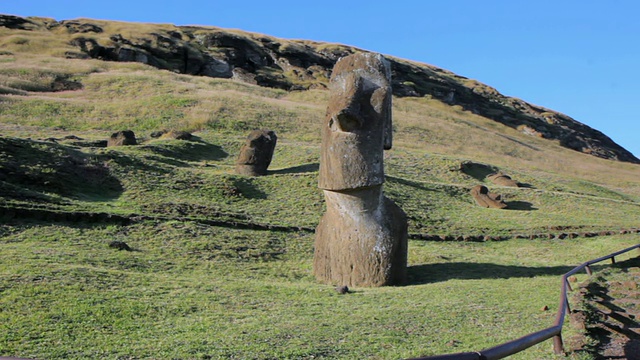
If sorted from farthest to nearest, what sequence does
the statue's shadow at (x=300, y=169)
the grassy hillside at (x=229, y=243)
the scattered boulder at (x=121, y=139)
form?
the scattered boulder at (x=121, y=139)
the statue's shadow at (x=300, y=169)
the grassy hillside at (x=229, y=243)

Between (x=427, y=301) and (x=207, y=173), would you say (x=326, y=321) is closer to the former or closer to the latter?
(x=427, y=301)

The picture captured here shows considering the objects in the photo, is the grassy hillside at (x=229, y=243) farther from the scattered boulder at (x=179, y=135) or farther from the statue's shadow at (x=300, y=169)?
the scattered boulder at (x=179, y=135)

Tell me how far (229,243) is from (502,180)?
64.2 ft

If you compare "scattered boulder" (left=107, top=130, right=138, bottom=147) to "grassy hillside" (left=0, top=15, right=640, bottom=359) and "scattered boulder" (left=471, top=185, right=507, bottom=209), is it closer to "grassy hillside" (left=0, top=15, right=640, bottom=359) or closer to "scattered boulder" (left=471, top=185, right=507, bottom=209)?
"grassy hillside" (left=0, top=15, right=640, bottom=359)

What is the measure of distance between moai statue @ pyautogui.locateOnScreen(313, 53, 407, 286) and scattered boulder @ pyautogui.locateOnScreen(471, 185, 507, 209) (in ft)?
44.6

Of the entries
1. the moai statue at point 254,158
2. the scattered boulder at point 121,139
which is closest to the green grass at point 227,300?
the moai statue at point 254,158

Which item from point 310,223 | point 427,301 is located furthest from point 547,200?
point 427,301

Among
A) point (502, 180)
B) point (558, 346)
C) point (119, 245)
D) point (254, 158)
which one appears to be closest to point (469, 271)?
point (119, 245)

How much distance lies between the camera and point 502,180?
32.6 meters

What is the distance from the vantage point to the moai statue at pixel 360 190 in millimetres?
13398

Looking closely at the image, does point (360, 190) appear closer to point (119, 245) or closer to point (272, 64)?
point (119, 245)

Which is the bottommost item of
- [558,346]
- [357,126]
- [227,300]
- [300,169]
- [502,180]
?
[227,300]

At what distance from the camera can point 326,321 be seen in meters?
9.56

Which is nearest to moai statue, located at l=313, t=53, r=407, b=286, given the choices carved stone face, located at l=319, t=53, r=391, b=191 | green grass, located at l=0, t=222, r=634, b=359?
carved stone face, located at l=319, t=53, r=391, b=191
